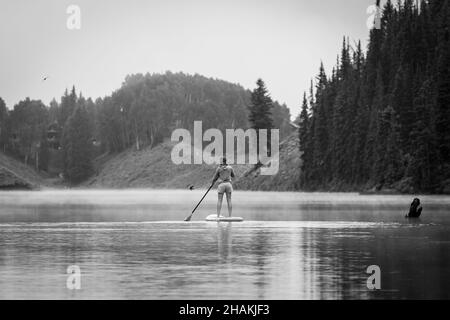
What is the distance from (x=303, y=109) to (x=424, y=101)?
51.8 metres

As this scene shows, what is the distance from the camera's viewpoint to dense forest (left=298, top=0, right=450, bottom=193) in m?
97.3

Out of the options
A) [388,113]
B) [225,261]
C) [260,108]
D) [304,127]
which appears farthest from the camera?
[260,108]

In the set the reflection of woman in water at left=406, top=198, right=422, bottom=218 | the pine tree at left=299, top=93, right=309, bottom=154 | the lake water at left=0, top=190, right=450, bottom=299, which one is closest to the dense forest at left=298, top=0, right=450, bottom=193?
the pine tree at left=299, top=93, right=309, bottom=154

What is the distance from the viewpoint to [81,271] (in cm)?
1616

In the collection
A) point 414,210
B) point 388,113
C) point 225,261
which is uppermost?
point 388,113

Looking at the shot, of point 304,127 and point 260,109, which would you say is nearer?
point 304,127

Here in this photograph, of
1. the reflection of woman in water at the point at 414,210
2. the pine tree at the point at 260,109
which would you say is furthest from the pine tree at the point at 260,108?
the reflection of woman in water at the point at 414,210

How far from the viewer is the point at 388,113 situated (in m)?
112

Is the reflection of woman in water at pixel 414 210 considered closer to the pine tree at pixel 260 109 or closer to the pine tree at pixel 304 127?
the pine tree at pixel 304 127

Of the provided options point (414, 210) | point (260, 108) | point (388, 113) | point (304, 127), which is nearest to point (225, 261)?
point (414, 210)

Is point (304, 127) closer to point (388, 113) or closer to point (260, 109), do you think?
point (260, 109)

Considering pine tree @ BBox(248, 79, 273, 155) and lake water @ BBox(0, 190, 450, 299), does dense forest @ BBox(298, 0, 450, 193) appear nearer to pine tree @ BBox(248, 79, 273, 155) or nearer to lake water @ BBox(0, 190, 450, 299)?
pine tree @ BBox(248, 79, 273, 155)

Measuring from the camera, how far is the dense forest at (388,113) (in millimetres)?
97312
